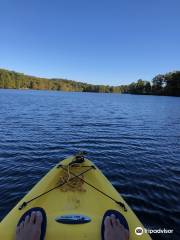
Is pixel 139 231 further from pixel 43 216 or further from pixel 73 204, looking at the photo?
pixel 43 216

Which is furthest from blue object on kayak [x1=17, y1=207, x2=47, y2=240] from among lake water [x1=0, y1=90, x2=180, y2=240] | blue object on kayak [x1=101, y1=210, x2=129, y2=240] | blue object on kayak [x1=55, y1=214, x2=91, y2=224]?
lake water [x1=0, y1=90, x2=180, y2=240]

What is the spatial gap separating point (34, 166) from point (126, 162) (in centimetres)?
529

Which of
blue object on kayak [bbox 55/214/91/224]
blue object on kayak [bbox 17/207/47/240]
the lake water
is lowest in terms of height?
the lake water

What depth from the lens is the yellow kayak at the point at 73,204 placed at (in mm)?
5219

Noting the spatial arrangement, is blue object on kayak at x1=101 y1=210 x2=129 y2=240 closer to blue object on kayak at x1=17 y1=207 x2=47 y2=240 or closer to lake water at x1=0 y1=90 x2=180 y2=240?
blue object on kayak at x1=17 y1=207 x2=47 y2=240

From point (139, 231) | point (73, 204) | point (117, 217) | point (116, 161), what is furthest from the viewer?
point (116, 161)

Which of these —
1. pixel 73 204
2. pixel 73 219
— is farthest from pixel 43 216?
pixel 73 204

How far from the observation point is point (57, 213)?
5.96 metres

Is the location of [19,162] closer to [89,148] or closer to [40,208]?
[89,148]

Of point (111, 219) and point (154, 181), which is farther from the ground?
point (111, 219)

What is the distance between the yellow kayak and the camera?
522 centimetres

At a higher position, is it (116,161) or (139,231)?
(139,231)

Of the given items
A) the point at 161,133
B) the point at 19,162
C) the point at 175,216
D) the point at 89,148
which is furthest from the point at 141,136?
the point at 175,216

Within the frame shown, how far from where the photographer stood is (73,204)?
6.34 metres
